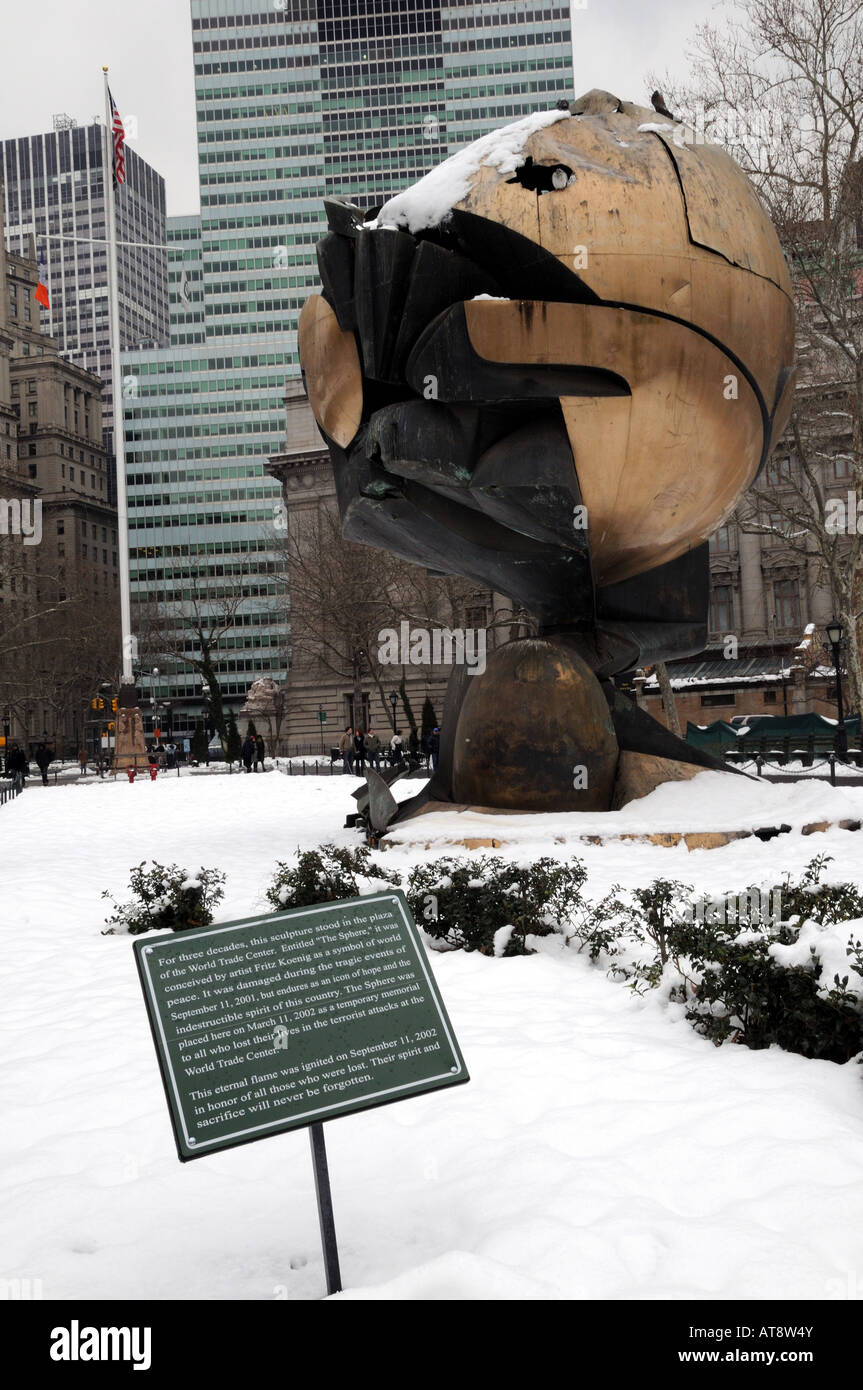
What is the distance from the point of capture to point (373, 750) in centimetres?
2284

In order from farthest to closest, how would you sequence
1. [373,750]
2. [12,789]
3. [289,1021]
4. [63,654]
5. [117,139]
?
[63,654]
[117,139]
[12,789]
[373,750]
[289,1021]

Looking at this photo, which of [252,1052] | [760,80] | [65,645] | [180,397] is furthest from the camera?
[180,397]

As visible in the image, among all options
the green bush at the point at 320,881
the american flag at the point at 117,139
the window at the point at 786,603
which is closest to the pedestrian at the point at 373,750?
the green bush at the point at 320,881

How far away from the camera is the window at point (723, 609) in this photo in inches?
2231

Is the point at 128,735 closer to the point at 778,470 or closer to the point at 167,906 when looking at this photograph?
the point at 778,470

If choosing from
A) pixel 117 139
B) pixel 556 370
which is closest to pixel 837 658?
pixel 556 370

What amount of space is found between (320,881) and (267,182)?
103m

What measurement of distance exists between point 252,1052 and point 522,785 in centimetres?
924

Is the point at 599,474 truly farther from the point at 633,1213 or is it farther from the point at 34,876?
the point at 633,1213

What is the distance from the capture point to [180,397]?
98562 millimetres

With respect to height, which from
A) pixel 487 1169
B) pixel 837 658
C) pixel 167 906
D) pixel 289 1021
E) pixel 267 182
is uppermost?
pixel 267 182

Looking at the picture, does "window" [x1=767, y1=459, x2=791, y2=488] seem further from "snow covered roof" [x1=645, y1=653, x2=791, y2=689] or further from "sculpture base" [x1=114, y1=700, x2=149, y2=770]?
Result: "sculpture base" [x1=114, y1=700, x2=149, y2=770]

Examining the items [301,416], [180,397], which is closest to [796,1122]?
[301,416]

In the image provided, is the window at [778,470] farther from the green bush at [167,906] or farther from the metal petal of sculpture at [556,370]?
the green bush at [167,906]
